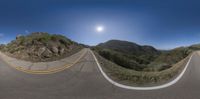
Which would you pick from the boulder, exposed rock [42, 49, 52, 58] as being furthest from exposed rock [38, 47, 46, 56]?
exposed rock [42, 49, 52, 58]

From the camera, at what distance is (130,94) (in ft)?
21.2

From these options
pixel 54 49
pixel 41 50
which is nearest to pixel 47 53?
pixel 41 50

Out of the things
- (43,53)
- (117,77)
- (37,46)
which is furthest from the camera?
(37,46)

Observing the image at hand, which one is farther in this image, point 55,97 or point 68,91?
point 68,91

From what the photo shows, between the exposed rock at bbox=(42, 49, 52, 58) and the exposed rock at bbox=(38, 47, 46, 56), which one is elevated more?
the exposed rock at bbox=(38, 47, 46, 56)

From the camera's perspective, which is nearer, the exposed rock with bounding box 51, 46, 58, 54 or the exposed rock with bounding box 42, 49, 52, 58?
the exposed rock with bounding box 42, 49, 52, 58

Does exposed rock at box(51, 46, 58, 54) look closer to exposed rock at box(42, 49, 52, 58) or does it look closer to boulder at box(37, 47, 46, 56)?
exposed rock at box(42, 49, 52, 58)

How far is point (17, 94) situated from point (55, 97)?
4.45ft

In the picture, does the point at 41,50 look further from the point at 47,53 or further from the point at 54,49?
the point at 54,49

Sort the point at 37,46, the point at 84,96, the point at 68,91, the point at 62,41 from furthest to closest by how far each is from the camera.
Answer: the point at 62,41 < the point at 37,46 < the point at 68,91 < the point at 84,96

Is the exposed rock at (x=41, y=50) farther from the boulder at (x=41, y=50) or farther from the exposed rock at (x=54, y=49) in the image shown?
the exposed rock at (x=54, y=49)

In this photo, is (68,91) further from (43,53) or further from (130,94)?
(43,53)

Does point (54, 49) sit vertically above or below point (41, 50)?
above

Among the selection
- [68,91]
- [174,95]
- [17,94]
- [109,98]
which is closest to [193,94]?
[174,95]
